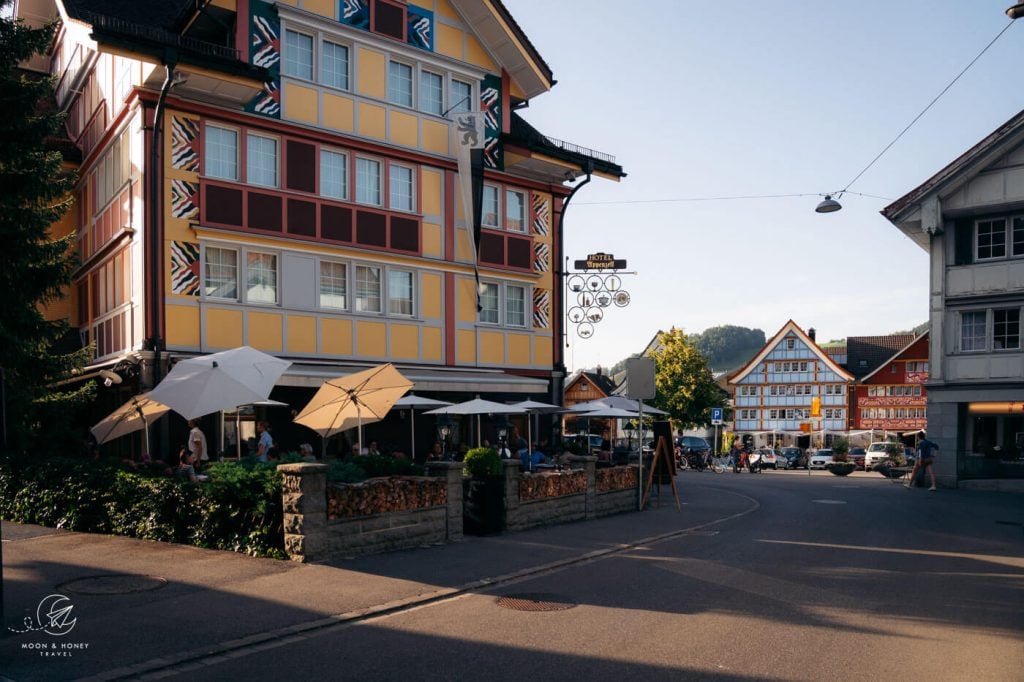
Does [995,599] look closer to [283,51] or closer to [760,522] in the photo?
[760,522]

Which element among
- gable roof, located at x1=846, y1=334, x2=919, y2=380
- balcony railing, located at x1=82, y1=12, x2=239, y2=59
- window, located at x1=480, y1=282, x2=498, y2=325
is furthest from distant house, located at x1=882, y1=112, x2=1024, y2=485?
gable roof, located at x1=846, y1=334, x2=919, y2=380

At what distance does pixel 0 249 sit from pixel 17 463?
4527 millimetres

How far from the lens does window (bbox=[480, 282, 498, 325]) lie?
89.4ft

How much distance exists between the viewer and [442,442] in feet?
85.5

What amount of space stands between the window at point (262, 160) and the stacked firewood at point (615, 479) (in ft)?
34.4

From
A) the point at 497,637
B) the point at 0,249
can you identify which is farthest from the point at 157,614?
the point at 0,249

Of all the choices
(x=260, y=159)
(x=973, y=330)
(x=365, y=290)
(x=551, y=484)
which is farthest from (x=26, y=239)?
(x=973, y=330)

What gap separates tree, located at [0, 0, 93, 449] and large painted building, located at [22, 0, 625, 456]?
1594 millimetres

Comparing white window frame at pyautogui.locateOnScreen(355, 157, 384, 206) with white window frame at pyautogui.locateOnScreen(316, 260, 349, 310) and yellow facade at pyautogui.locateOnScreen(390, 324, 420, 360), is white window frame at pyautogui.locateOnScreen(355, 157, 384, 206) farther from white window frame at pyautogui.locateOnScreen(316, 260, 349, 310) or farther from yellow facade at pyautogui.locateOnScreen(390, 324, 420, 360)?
yellow facade at pyautogui.locateOnScreen(390, 324, 420, 360)

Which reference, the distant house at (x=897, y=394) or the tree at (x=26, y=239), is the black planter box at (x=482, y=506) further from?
the distant house at (x=897, y=394)

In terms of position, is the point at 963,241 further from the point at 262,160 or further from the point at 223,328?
the point at 223,328

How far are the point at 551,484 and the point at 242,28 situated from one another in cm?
1306

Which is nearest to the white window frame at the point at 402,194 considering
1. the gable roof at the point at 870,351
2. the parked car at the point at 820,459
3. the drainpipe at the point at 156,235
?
the drainpipe at the point at 156,235

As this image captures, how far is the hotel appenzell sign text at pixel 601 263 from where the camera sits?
32031 mm
